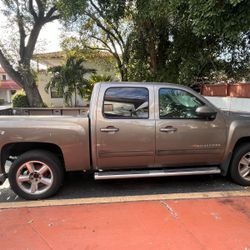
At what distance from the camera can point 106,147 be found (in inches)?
188

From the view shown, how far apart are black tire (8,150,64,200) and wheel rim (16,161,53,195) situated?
0.03 meters

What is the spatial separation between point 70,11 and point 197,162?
29.3 ft

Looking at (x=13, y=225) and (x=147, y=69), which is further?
(x=147, y=69)

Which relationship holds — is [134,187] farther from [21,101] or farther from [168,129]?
[21,101]

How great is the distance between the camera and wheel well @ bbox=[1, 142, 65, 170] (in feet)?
15.5

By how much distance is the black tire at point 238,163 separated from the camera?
5.14m

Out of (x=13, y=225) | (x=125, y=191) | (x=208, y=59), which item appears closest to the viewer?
(x=13, y=225)

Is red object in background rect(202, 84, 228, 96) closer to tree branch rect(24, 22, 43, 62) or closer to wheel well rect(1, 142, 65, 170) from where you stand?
wheel well rect(1, 142, 65, 170)

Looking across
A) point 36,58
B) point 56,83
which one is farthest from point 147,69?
point 36,58

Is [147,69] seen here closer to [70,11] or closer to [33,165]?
[70,11]

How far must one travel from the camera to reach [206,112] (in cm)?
493

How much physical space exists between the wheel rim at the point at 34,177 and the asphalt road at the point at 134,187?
0.78ft

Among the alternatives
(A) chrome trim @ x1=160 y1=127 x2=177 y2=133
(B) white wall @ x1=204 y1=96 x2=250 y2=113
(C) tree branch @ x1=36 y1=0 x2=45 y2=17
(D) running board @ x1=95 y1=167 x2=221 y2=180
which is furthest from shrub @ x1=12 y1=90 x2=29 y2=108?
(A) chrome trim @ x1=160 y1=127 x2=177 y2=133

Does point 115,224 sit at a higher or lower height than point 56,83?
lower
